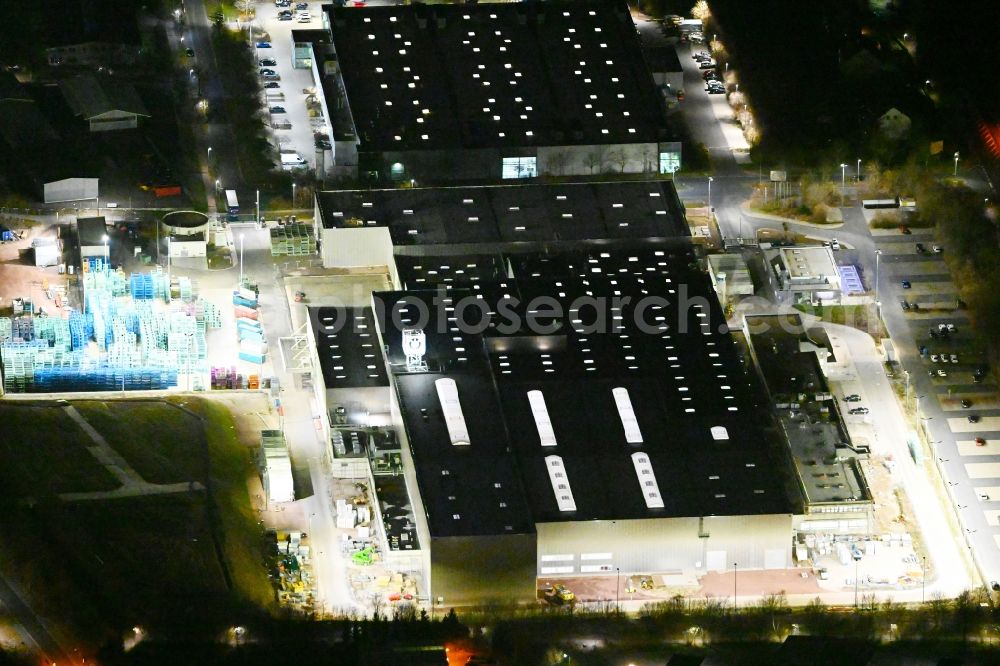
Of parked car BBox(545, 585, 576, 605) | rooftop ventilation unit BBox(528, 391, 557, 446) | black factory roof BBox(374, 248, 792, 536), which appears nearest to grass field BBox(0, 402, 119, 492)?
black factory roof BBox(374, 248, 792, 536)

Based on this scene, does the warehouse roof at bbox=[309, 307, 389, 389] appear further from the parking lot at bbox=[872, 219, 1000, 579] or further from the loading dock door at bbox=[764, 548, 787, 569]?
the parking lot at bbox=[872, 219, 1000, 579]

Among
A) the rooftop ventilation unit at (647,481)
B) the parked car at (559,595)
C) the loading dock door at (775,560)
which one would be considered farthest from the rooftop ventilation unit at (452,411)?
the loading dock door at (775,560)

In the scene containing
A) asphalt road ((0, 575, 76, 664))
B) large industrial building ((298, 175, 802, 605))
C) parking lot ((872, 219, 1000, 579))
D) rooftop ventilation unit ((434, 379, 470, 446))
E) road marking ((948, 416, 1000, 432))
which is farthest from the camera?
road marking ((948, 416, 1000, 432))

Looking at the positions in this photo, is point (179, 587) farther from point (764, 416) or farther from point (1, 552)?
point (764, 416)

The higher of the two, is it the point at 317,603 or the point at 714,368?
the point at 714,368

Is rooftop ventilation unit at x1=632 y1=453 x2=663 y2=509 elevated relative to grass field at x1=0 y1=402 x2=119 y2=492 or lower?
lower

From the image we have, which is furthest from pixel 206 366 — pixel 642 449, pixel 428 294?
pixel 642 449
